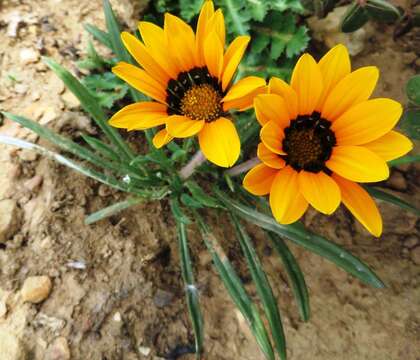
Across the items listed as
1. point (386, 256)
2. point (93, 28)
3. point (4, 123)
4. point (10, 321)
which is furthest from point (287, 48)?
point (10, 321)

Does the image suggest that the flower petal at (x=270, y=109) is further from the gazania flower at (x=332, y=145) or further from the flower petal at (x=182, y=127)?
the flower petal at (x=182, y=127)

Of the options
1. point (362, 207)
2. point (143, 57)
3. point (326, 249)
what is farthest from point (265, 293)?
point (143, 57)

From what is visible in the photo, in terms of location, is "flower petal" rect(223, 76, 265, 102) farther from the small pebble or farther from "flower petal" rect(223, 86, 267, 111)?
the small pebble

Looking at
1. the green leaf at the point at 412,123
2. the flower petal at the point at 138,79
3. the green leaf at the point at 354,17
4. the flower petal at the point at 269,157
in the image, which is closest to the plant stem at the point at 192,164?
the flower petal at the point at 138,79

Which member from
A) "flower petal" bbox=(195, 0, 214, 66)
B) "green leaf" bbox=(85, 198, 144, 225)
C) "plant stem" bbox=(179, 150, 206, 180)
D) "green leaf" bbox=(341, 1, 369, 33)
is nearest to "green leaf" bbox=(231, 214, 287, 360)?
"plant stem" bbox=(179, 150, 206, 180)

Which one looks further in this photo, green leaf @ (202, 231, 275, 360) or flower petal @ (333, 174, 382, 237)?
green leaf @ (202, 231, 275, 360)

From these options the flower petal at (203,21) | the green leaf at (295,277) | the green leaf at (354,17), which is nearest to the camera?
the flower petal at (203,21)
